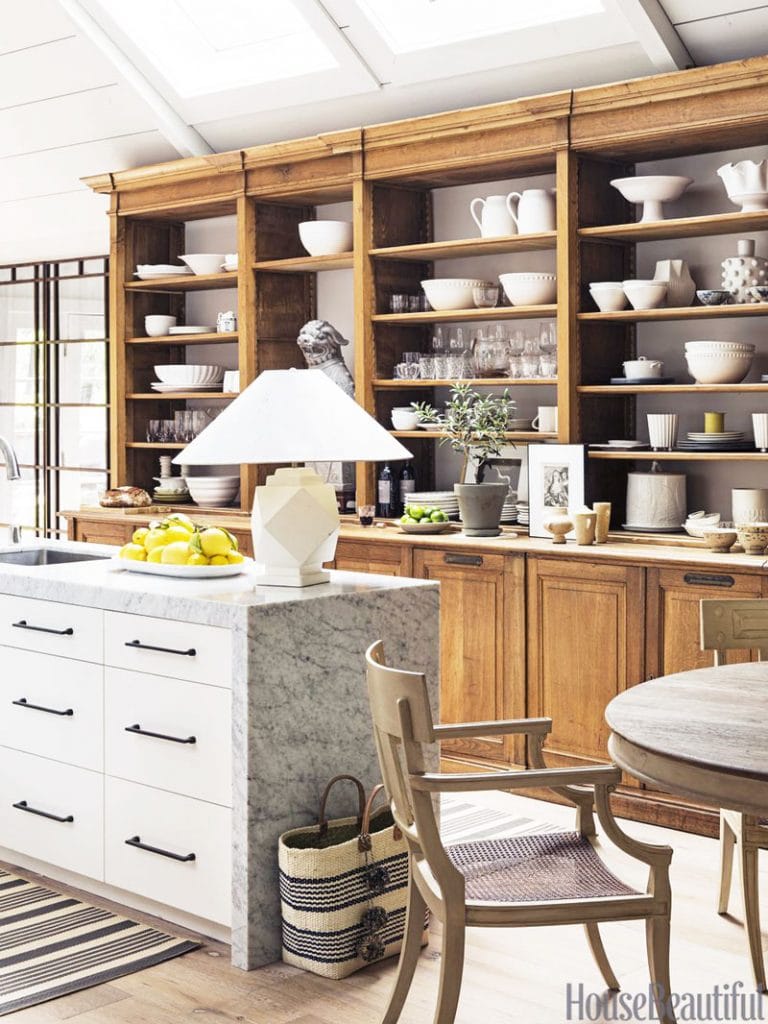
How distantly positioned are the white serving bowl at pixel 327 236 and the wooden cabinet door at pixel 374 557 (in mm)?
1305

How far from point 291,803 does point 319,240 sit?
9.92 feet

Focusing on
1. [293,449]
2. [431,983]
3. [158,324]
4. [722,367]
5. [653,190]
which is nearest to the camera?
[431,983]

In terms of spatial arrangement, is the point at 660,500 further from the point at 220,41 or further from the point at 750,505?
the point at 220,41

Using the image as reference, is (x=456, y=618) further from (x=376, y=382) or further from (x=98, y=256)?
(x=98, y=256)

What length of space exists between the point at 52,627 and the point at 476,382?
2124 millimetres

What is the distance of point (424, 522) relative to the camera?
16.5ft

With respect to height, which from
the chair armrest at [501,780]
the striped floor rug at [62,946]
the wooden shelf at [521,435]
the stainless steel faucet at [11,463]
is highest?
the wooden shelf at [521,435]

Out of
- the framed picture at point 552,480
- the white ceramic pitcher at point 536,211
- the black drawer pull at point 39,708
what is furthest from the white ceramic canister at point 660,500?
the black drawer pull at point 39,708

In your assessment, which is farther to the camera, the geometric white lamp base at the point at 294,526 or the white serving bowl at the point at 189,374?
the white serving bowl at the point at 189,374

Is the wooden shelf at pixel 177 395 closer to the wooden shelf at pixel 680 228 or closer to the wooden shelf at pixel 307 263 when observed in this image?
the wooden shelf at pixel 307 263

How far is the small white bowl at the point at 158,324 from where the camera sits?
6.33 meters

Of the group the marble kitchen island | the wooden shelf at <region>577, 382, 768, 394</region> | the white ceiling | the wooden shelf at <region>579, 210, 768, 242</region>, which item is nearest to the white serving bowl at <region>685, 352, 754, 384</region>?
the wooden shelf at <region>577, 382, 768, 394</region>

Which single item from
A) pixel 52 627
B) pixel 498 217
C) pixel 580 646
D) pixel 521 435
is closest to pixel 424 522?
pixel 521 435

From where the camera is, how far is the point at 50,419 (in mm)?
7355
